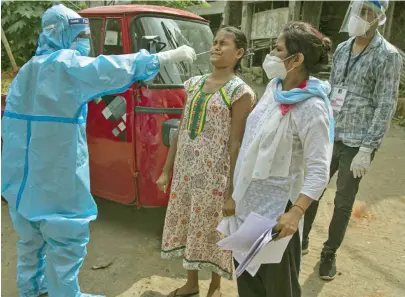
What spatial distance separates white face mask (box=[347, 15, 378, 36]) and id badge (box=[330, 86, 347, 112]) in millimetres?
394

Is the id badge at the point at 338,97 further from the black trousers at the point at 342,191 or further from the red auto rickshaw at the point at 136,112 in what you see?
the red auto rickshaw at the point at 136,112

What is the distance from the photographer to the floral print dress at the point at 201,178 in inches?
88.9

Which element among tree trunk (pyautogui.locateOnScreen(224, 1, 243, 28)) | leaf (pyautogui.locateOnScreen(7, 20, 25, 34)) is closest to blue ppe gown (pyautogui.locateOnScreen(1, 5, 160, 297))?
leaf (pyautogui.locateOnScreen(7, 20, 25, 34))

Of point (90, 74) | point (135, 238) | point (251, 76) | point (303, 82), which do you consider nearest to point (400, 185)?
point (135, 238)

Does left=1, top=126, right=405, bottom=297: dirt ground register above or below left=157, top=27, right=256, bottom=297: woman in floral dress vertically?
below

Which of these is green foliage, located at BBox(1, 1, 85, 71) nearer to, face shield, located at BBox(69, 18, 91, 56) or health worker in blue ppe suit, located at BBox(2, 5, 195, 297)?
face shield, located at BBox(69, 18, 91, 56)

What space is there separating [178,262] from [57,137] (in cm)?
145

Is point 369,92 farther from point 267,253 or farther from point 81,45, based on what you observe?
point 81,45

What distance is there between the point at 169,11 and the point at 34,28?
6502mm

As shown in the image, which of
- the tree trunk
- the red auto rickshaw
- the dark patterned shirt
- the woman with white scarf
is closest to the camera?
the woman with white scarf

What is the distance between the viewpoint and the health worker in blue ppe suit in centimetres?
218

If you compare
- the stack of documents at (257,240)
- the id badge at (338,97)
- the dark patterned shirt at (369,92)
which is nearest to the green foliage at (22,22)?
the id badge at (338,97)

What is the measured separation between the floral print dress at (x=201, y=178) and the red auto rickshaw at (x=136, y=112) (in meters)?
0.63

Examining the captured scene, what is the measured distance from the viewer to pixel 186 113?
7.75ft
